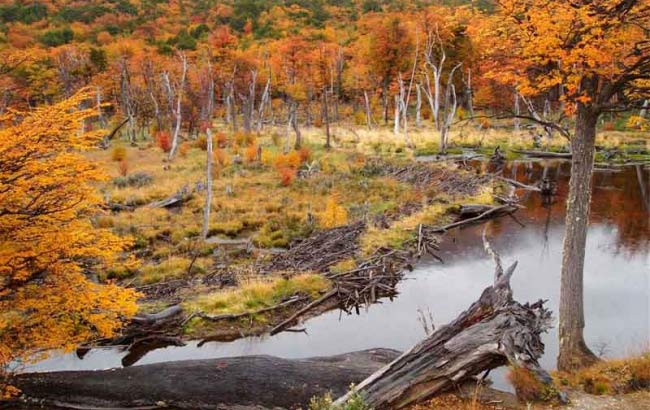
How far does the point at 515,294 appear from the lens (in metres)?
15.1

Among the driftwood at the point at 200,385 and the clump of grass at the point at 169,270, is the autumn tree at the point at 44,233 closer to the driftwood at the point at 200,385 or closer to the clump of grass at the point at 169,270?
the driftwood at the point at 200,385

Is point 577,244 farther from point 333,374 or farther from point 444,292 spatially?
point 444,292

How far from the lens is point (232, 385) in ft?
Result: 32.8

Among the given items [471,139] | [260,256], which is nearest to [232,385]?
[260,256]

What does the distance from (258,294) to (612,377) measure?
9.36m

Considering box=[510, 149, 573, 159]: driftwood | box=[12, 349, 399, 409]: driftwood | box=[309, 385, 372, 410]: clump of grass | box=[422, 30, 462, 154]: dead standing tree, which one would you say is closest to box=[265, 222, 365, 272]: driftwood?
Answer: box=[12, 349, 399, 409]: driftwood

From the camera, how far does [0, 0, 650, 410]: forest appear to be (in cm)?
887

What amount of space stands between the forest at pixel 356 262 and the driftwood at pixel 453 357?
0.04 meters

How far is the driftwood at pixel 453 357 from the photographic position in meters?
8.56

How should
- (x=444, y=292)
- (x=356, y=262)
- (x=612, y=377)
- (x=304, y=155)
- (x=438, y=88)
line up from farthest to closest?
(x=438, y=88) < (x=304, y=155) < (x=356, y=262) < (x=444, y=292) < (x=612, y=377)

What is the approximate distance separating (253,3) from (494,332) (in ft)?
346

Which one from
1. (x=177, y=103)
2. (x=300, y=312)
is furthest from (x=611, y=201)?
(x=177, y=103)

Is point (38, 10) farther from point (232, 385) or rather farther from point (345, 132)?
point (232, 385)

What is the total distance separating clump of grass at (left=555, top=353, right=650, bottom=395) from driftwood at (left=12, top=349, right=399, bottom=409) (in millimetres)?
3800
